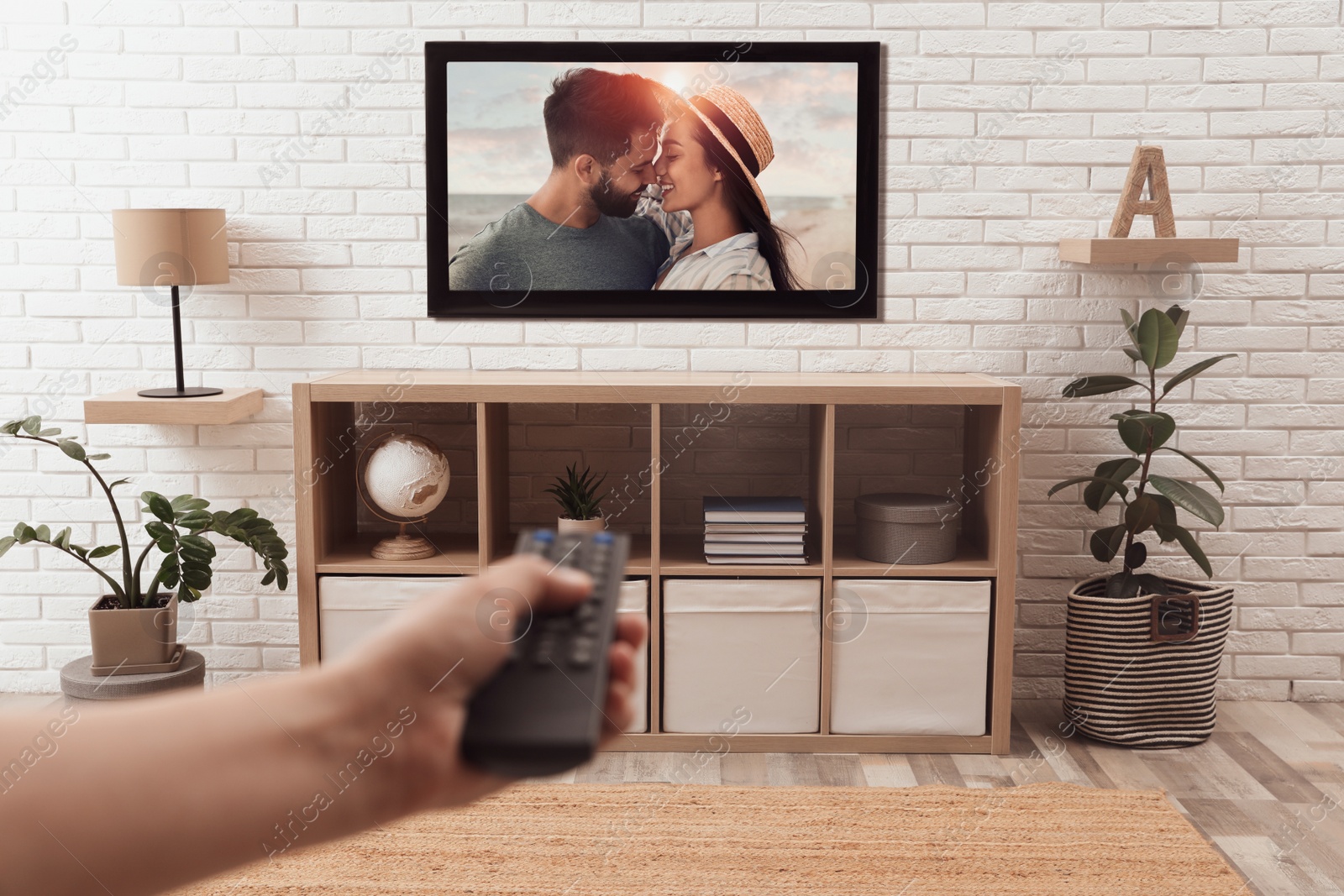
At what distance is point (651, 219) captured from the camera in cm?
278

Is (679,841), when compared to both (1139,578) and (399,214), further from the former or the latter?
(399,214)

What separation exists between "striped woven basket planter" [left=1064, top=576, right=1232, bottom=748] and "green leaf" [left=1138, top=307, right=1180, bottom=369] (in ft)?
1.84

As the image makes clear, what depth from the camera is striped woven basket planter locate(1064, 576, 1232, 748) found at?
2533 mm

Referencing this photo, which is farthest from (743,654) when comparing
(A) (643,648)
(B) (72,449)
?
(B) (72,449)

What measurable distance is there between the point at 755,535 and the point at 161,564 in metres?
1.40

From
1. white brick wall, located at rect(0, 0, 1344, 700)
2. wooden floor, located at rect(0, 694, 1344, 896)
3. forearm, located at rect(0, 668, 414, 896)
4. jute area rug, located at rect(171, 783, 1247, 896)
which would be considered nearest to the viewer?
forearm, located at rect(0, 668, 414, 896)

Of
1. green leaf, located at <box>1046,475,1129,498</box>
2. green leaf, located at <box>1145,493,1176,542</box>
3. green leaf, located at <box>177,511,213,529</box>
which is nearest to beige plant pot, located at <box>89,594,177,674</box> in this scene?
green leaf, located at <box>177,511,213,529</box>

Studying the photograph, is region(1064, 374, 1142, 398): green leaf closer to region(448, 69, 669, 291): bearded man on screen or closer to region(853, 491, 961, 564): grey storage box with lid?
region(853, 491, 961, 564): grey storage box with lid

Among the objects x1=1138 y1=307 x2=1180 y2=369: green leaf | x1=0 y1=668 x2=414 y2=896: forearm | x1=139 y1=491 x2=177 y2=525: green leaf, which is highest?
x1=1138 y1=307 x2=1180 y2=369: green leaf

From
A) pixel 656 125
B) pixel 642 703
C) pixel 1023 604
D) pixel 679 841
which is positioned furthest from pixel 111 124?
pixel 1023 604

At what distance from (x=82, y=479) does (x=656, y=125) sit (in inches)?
69.7

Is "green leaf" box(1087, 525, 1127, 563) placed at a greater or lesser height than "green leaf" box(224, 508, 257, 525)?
lesser

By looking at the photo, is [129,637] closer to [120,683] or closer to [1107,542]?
[120,683]

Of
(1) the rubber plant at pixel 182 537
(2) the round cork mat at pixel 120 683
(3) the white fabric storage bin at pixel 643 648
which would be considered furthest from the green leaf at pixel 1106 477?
(2) the round cork mat at pixel 120 683
